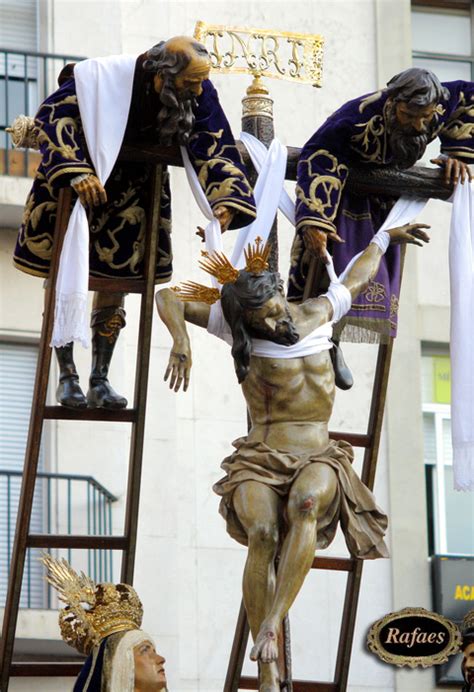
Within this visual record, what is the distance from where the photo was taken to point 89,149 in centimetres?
1352

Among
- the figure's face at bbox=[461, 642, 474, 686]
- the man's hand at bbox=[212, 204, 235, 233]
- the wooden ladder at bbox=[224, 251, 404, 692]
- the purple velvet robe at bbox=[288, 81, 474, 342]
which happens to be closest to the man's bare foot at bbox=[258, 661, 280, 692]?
the figure's face at bbox=[461, 642, 474, 686]

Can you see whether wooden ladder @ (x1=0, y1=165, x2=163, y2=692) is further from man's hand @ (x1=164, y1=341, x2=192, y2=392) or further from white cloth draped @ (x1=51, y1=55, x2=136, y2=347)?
man's hand @ (x1=164, y1=341, x2=192, y2=392)

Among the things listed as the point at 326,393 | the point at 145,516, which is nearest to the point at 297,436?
the point at 326,393

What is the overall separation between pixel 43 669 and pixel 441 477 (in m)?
5.52

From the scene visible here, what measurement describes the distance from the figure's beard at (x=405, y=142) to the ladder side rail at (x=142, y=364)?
1148mm

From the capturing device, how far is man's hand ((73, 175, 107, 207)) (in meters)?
13.4

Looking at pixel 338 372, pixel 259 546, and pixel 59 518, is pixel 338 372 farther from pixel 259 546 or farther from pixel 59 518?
pixel 59 518

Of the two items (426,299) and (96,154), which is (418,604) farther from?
(96,154)

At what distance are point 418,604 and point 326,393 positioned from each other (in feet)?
17.1

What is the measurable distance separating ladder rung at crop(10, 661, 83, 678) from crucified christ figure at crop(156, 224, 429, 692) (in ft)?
4.01

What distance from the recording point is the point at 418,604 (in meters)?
18.2

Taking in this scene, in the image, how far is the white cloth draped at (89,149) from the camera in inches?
528

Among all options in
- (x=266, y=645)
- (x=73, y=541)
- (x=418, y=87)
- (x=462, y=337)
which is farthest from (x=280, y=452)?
(x=418, y=87)

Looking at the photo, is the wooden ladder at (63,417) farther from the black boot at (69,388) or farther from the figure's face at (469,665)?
the figure's face at (469,665)
